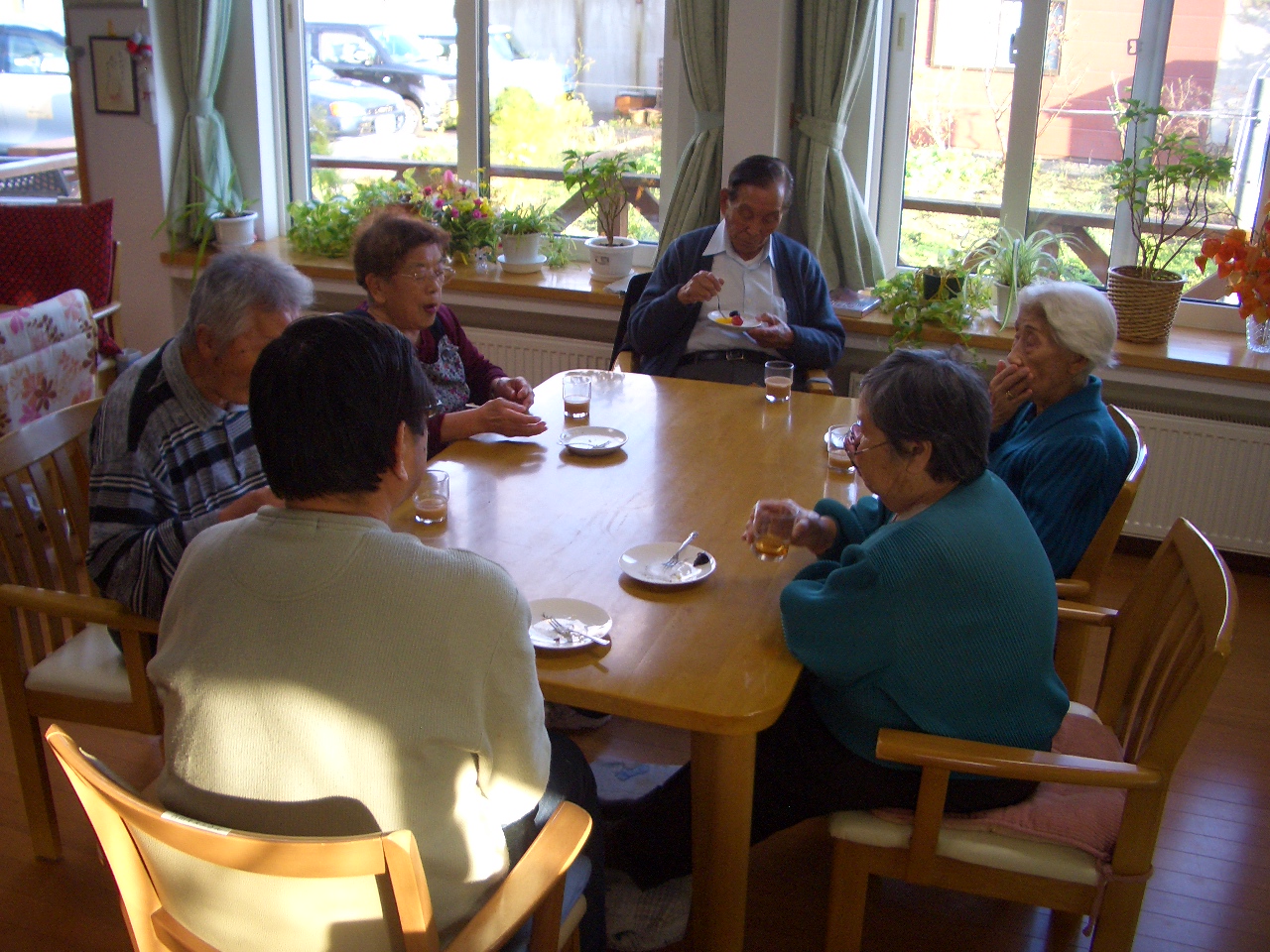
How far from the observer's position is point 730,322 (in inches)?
132

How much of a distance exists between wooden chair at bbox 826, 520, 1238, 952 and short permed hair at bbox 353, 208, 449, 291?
5.56 feet

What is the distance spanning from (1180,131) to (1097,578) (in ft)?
7.83

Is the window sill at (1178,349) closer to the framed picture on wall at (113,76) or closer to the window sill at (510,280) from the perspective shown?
the window sill at (510,280)

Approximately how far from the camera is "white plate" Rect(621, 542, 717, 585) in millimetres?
1978

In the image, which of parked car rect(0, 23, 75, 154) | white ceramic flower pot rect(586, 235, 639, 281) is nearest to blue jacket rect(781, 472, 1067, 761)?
white ceramic flower pot rect(586, 235, 639, 281)

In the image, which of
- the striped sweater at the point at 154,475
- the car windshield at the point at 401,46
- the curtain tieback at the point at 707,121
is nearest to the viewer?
the striped sweater at the point at 154,475

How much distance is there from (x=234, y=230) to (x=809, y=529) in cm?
367

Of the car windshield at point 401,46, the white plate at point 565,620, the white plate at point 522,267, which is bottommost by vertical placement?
the white plate at point 565,620

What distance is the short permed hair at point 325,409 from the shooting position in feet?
4.32

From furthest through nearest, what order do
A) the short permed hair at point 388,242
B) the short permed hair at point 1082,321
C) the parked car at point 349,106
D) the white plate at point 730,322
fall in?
the parked car at point 349,106
the white plate at point 730,322
the short permed hair at point 388,242
the short permed hair at point 1082,321

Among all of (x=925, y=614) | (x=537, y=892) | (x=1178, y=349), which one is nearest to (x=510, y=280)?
(x=1178, y=349)

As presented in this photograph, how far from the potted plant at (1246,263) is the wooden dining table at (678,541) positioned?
1463 millimetres

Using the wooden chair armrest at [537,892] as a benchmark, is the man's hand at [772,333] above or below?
above

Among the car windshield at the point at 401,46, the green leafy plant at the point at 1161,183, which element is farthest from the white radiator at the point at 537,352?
the green leafy plant at the point at 1161,183
